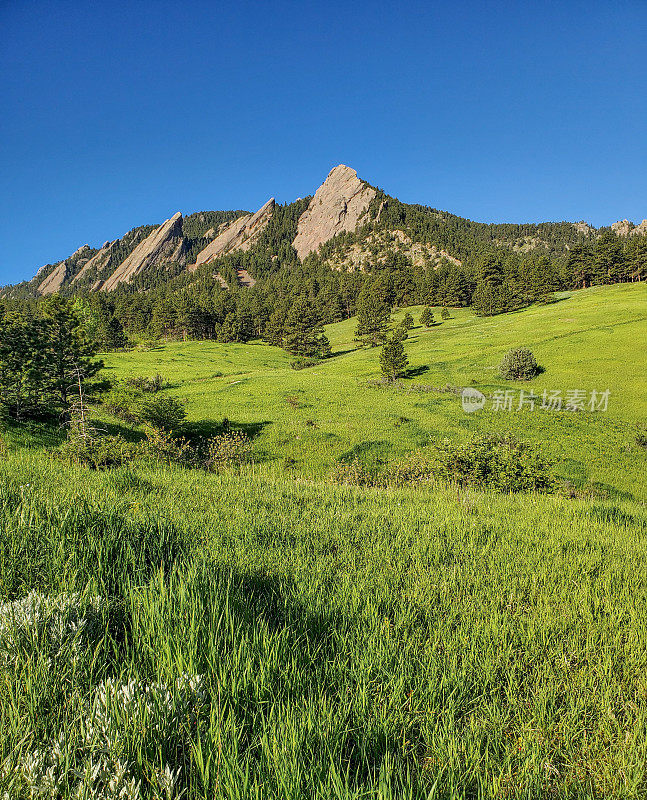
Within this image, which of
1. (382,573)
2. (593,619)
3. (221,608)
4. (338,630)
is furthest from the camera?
(382,573)

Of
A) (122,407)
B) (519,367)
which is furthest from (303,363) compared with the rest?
(122,407)

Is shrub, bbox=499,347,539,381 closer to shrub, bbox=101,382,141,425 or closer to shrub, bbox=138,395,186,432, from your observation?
shrub, bbox=138,395,186,432

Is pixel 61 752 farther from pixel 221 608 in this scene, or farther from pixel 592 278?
pixel 592 278

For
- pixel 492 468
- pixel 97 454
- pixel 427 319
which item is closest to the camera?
pixel 97 454

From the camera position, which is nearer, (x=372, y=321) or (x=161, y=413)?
(x=161, y=413)

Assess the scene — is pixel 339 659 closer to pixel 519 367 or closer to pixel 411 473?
pixel 411 473

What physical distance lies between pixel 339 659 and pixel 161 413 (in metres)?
17.4

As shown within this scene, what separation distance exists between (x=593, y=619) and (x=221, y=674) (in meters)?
3.18

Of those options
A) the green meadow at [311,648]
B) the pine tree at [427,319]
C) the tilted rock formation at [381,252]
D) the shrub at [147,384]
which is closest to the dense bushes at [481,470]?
the green meadow at [311,648]

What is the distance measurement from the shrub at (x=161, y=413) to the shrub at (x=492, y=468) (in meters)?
13.3

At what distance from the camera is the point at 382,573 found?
11.5ft

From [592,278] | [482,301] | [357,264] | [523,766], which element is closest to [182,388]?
[523,766]

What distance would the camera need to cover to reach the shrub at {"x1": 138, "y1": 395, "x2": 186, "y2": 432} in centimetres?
1744

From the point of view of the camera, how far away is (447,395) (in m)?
29.0
